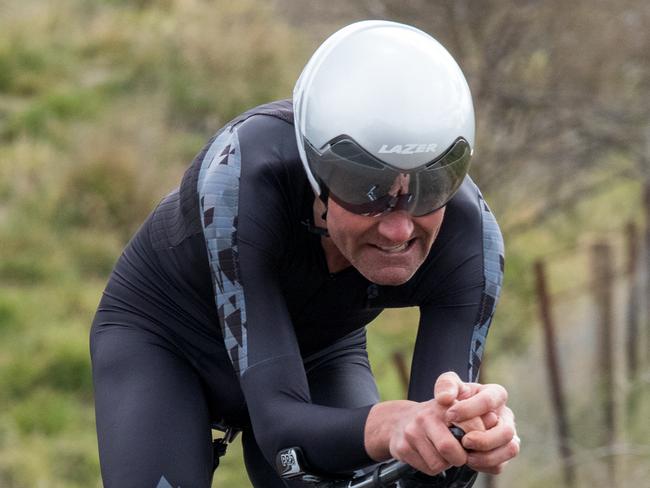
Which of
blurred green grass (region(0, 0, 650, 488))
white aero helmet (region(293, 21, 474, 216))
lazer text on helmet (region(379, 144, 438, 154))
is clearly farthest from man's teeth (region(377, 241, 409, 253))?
blurred green grass (region(0, 0, 650, 488))

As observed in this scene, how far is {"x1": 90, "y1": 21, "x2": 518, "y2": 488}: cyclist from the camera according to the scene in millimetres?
3158

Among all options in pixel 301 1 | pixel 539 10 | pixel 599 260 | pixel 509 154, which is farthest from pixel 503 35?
pixel 599 260

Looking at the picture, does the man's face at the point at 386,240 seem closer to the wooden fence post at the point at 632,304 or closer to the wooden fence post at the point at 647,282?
the wooden fence post at the point at 632,304

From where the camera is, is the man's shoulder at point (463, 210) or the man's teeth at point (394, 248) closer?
the man's teeth at point (394, 248)

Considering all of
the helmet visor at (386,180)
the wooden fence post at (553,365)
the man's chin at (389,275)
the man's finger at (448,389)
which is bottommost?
the wooden fence post at (553,365)

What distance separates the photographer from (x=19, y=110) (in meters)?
12.5

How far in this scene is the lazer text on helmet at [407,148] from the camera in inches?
124

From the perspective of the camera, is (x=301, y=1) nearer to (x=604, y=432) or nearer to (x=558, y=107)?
(x=558, y=107)

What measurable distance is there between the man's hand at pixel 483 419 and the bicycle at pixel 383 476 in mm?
286

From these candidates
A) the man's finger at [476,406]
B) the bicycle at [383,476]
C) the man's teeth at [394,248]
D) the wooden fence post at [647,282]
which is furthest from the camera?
the wooden fence post at [647,282]

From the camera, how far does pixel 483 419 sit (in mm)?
2795

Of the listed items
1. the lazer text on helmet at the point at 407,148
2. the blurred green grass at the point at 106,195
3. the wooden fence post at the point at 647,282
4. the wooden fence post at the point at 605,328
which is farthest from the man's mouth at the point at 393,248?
the wooden fence post at the point at 647,282

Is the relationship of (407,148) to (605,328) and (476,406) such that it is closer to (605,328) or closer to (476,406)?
(476,406)

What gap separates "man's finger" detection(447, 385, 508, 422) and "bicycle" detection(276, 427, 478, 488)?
34 centimetres
